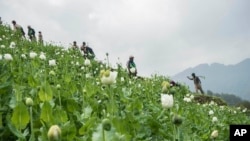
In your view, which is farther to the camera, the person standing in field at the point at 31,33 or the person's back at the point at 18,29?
the person standing in field at the point at 31,33

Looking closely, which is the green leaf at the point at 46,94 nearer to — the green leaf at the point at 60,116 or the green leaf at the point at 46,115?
the green leaf at the point at 60,116

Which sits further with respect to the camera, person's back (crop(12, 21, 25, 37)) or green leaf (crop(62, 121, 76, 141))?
person's back (crop(12, 21, 25, 37))

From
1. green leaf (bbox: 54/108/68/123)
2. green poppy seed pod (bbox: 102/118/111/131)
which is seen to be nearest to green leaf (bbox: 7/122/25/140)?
green leaf (bbox: 54/108/68/123)

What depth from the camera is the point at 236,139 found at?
418 centimetres

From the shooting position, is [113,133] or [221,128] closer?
[113,133]

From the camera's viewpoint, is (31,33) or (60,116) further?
(31,33)

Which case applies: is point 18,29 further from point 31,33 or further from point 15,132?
point 15,132

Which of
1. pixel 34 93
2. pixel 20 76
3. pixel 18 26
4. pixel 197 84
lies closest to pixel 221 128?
pixel 20 76

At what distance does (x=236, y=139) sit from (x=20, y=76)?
2811mm

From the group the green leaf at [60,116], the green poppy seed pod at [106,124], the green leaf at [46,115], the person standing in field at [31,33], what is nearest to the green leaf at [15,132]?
the green leaf at [46,115]

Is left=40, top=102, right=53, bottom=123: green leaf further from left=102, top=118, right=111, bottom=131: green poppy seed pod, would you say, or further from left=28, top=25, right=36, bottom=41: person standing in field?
left=28, top=25, right=36, bottom=41: person standing in field

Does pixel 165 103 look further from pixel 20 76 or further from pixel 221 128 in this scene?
pixel 221 128

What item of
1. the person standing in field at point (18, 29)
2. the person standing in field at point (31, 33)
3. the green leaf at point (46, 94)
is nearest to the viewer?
the green leaf at point (46, 94)

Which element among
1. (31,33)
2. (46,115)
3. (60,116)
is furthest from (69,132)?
(31,33)
